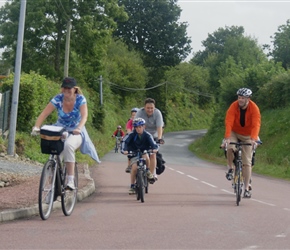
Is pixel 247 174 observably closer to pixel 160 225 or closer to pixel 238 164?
pixel 238 164

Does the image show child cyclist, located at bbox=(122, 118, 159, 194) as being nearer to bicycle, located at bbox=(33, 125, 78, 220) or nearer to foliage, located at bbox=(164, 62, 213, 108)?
bicycle, located at bbox=(33, 125, 78, 220)

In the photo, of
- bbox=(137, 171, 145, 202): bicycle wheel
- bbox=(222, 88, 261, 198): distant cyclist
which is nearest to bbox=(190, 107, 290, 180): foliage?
bbox=(222, 88, 261, 198): distant cyclist

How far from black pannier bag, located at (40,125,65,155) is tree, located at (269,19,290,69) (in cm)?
6859

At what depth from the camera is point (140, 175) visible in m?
12.4

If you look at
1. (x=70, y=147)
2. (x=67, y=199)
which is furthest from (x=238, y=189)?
(x=70, y=147)

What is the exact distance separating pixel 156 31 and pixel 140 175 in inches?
2563

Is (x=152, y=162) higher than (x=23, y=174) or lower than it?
higher

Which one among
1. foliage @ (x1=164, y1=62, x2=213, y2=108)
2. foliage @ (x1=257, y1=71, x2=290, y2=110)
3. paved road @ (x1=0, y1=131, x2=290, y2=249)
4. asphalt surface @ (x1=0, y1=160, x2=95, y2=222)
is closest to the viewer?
paved road @ (x1=0, y1=131, x2=290, y2=249)

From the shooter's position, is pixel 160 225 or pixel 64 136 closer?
pixel 160 225

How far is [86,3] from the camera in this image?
43.8 metres

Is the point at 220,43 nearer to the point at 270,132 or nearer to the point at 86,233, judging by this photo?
the point at 270,132

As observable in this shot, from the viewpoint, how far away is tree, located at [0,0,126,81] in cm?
4288

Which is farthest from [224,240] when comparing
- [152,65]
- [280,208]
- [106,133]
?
[152,65]

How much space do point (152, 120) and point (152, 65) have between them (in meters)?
65.2
